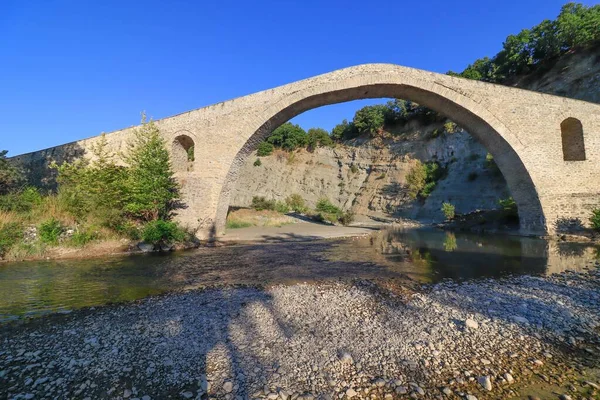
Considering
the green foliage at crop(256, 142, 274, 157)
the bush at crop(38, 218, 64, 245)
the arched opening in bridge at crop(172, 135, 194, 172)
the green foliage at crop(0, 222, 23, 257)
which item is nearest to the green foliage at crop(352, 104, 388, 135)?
the green foliage at crop(256, 142, 274, 157)

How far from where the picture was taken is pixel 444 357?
8.53ft

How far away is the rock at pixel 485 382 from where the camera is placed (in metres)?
2.18

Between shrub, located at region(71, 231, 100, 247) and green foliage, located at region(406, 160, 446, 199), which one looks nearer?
shrub, located at region(71, 231, 100, 247)

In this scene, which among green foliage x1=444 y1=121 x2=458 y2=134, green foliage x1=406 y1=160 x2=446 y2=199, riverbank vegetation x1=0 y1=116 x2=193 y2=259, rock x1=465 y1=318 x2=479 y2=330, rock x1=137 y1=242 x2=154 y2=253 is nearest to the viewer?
rock x1=465 y1=318 x2=479 y2=330

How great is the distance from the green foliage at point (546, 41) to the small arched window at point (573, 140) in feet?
31.9

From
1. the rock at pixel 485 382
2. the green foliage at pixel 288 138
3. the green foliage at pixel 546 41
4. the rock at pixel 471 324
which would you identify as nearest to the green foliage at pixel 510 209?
the green foliage at pixel 546 41

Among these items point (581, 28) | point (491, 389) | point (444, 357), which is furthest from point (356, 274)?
point (581, 28)

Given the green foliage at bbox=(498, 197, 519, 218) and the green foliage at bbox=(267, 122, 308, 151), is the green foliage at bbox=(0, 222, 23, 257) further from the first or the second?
the green foliage at bbox=(267, 122, 308, 151)

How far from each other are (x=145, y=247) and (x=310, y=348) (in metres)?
8.92

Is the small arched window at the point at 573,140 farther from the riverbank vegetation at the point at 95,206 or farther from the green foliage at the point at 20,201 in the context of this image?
the green foliage at the point at 20,201

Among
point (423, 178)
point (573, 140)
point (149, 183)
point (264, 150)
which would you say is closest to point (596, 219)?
point (573, 140)

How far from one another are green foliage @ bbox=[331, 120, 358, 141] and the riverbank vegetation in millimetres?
29095

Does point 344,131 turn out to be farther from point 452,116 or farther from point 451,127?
point 452,116

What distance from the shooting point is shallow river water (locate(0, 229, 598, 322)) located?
16.2 ft
